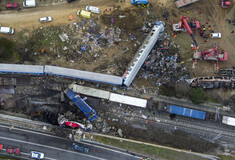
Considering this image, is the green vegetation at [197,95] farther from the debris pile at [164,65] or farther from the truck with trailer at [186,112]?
the debris pile at [164,65]

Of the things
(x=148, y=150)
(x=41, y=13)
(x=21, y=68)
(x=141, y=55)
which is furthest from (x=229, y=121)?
(x=41, y=13)

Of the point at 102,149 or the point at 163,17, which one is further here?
the point at 163,17

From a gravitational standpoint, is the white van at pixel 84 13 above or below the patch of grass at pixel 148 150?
above

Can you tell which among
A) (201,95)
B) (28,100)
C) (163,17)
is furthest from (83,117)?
(163,17)

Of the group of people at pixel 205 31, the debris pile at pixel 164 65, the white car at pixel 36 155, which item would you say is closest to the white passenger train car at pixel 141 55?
the debris pile at pixel 164 65

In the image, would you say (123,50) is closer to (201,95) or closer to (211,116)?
(201,95)

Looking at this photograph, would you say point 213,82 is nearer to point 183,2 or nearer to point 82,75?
point 183,2
